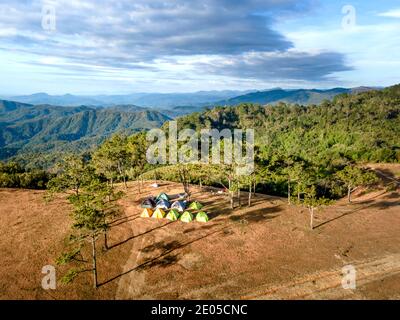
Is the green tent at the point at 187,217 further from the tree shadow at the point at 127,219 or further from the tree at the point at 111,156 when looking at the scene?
the tree at the point at 111,156

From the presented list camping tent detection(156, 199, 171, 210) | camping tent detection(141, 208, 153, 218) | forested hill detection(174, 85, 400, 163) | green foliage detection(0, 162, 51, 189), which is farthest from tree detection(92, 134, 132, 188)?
forested hill detection(174, 85, 400, 163)

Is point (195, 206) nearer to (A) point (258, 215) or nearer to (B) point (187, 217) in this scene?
(B) point (187, 217)

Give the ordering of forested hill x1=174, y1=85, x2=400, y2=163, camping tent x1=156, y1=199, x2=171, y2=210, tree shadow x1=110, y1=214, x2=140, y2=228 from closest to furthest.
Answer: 1. tree shadow x1=110, y1=214, x2=140, y2=228
2. camping tent x1=156, y1=199, x2=171, y2=210
3. forested hill x1=174, y1=85, x2=400, y2=163

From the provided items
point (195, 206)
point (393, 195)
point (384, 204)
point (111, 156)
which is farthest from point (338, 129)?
point (111, 156)

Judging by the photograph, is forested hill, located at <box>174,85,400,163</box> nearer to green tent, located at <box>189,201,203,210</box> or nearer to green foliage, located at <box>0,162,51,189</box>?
green tent, located at <box>189,201,203,210</box>

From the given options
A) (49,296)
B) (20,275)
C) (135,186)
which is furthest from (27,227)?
(135,186)
